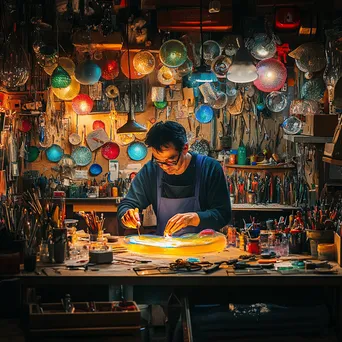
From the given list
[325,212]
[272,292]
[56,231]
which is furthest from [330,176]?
[56,231]

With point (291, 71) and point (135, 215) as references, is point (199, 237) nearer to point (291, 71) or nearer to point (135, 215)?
point (135, 215)

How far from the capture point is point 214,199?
584 centimetres

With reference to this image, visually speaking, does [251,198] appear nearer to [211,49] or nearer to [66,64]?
[211,49]

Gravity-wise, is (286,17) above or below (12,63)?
above

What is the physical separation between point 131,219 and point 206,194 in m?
0.75

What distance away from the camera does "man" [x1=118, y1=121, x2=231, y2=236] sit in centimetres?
565

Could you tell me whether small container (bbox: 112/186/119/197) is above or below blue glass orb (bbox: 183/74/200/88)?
below

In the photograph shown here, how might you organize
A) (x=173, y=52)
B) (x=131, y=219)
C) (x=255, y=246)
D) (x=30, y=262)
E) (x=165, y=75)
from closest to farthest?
(x=30, y=262) < (x=255, y=246) < (x=131, y=219) < (x=173, y=52) < (x=165, y=75)

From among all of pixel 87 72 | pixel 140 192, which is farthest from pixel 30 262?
pixel 87 72

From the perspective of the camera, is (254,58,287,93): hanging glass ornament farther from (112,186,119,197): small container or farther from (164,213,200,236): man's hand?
(164,213,200,236): man's hand

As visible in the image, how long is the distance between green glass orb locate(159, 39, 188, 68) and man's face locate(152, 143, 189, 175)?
5.90 feet

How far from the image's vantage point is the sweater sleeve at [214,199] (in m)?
5.57

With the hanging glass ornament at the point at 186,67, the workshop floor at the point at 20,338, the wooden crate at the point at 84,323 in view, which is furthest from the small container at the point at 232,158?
Result: the wooden crate at the point at 84,323

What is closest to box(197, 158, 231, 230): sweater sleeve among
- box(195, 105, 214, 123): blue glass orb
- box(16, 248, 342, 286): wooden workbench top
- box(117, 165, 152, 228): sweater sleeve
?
box(117, 165, 152, 228): sweater sleeve
